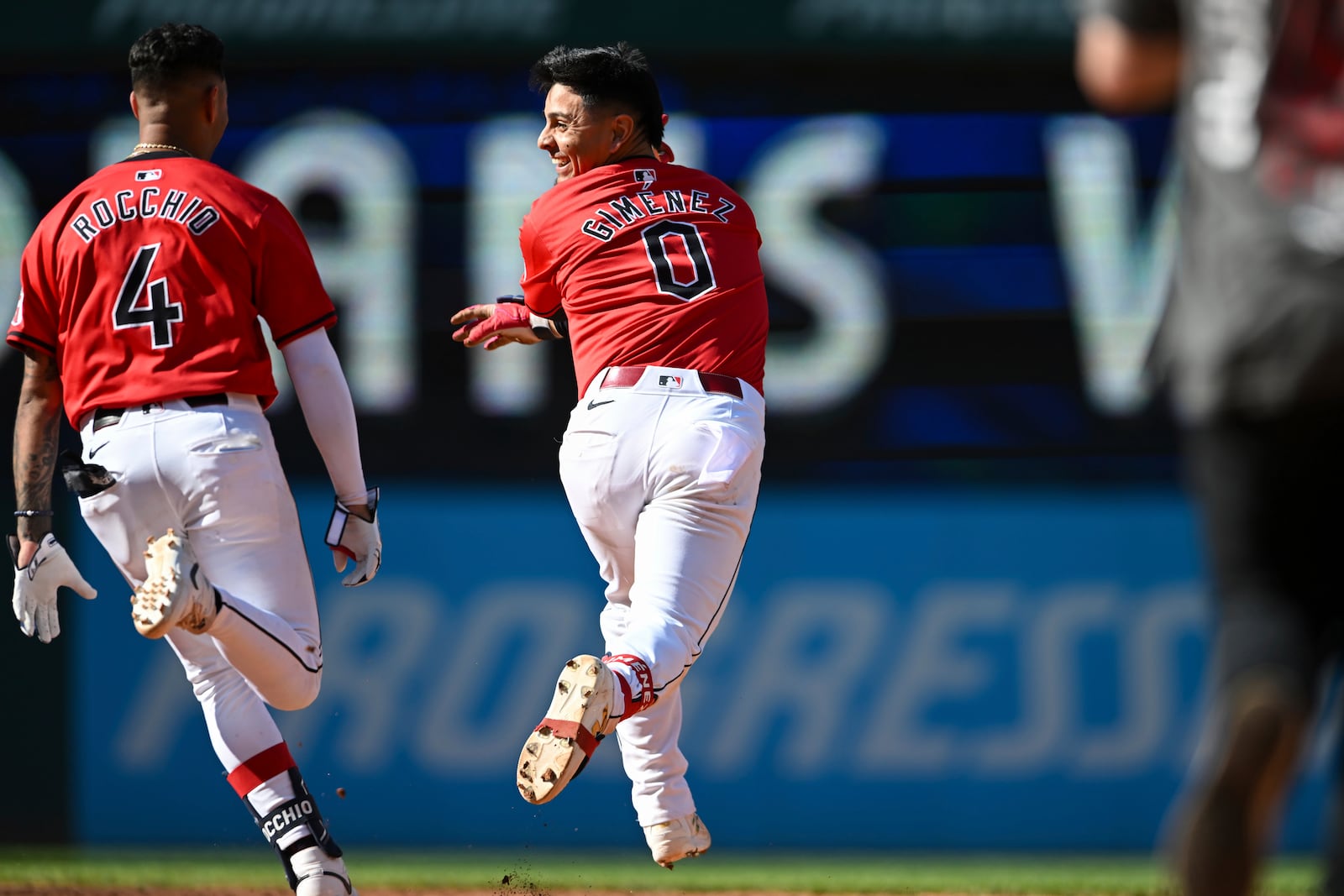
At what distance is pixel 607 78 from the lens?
13.0ft

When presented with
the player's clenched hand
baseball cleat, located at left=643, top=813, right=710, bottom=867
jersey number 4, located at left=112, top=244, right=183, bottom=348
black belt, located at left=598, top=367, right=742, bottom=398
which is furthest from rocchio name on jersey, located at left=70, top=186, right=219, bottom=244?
baseball cleat, located at left=643, top=813, right=710, bottom=867

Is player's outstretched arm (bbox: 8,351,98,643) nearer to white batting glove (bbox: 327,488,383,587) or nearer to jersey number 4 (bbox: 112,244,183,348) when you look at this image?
jersey number 4 (bbox: 112,244,183,348)

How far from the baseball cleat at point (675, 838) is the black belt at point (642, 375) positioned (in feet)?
3.32

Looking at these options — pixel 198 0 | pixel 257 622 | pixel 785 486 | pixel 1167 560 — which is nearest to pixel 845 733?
pixel 785 486

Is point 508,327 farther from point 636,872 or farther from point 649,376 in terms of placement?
point 636,872

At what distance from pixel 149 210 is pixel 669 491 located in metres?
1.27

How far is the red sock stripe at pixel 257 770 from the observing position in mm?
3475

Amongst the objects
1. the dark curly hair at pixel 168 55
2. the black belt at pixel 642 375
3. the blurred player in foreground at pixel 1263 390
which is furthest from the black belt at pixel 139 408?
the blurred player in foreground at pixel 1263 390

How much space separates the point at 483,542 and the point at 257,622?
248 cm

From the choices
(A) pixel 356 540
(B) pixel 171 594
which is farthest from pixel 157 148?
(B) pixel 171 594

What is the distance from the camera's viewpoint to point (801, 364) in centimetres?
570

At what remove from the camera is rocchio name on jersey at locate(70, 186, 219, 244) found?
3.46 m

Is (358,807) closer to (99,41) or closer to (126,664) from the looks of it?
(126,664)

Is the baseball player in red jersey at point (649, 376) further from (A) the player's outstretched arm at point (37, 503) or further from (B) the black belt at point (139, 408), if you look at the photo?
(A) the player's outstretched arm at point (37, 503)
